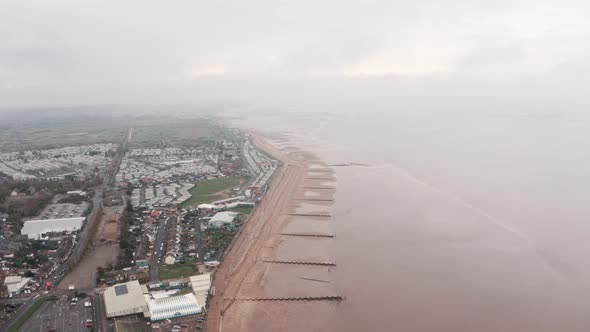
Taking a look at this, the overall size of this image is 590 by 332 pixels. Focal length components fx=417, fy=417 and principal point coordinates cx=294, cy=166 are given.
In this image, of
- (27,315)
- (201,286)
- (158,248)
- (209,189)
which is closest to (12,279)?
(27,315)

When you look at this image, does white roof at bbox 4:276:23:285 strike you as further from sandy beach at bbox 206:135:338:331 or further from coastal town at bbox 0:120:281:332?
sandy beach at bbox 206:135:338:331

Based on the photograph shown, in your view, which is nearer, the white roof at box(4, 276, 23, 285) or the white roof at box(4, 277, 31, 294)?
the white roof at box(4, 277, 31, 294)

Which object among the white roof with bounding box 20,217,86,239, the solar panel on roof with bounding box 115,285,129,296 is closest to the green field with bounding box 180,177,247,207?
the white roof with bounding box 20,217,86,239

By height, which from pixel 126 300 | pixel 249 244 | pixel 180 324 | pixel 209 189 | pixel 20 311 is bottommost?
pixel 20 311

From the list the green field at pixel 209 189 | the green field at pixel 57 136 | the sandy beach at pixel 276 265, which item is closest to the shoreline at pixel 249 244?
the sandy beach at pixel 276 265

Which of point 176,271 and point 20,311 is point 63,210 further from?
point 176,271

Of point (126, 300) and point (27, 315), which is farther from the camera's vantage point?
point (126, 300)
